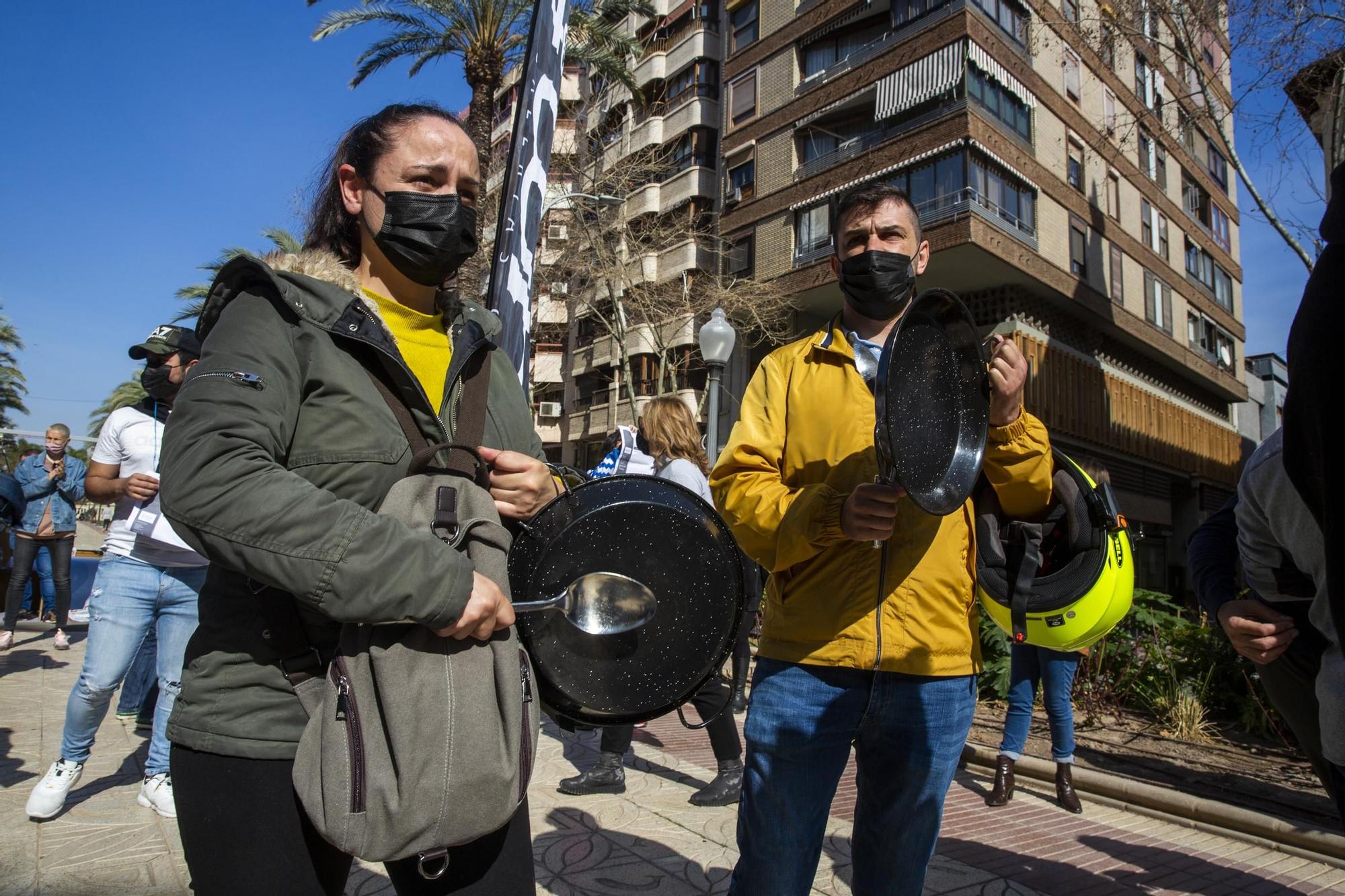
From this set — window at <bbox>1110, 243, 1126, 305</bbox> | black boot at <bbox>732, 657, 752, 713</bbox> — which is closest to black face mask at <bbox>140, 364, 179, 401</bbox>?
black boot at <bbox>732, 657, 752, 713</bbox>

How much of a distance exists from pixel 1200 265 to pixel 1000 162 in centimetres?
1696

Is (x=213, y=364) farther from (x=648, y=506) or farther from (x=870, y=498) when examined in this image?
(x=870, y=498)

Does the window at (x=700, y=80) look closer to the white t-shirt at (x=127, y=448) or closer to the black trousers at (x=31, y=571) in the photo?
the black trousers at (x=31, y=571)

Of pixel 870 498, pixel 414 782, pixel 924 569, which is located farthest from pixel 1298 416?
pixel 414 782

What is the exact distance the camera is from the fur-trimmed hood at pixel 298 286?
1547 mm

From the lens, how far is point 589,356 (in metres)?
36.5

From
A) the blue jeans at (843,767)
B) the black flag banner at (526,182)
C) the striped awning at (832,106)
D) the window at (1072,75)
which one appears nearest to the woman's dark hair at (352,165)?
the blue jeans at (843,767)

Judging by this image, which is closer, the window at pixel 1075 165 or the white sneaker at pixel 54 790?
the white sneaker at pixel 54 790

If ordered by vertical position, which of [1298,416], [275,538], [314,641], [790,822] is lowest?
[790,822]

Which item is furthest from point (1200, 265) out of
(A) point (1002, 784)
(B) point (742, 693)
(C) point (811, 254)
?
(A) point (1002, 784)

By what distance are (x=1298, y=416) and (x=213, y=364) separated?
5.20ft

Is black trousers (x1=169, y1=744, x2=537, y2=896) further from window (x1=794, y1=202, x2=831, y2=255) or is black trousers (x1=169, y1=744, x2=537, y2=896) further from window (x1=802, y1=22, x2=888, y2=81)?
window (x1=802, y1=22, x2=888, y2=81)

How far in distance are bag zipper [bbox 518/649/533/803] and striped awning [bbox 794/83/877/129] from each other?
81.0 ft

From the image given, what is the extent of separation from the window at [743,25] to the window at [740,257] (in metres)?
6.68
